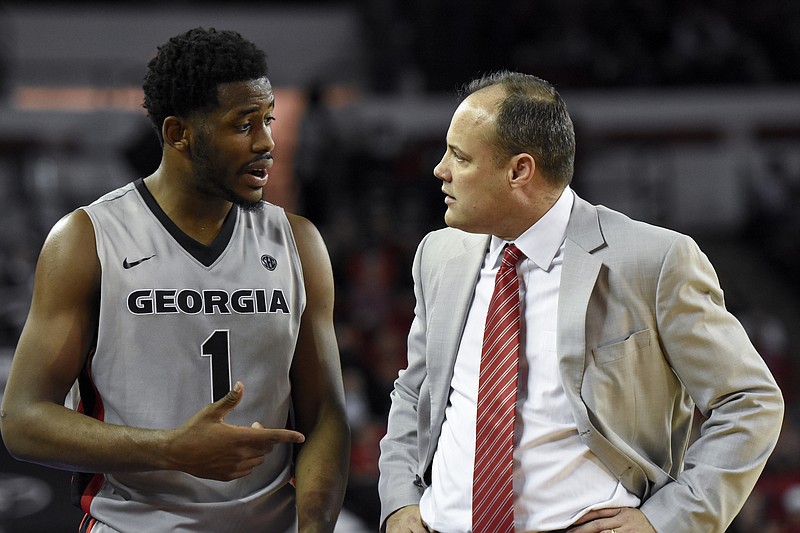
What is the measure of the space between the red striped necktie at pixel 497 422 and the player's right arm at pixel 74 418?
0.43m

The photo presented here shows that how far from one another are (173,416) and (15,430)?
0.36 metres

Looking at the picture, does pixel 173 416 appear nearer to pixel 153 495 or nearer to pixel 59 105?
pixel 153 495

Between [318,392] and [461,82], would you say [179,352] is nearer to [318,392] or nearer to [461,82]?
[318,392]

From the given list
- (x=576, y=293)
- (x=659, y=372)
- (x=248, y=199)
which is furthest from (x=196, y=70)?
(x=659, y=372)

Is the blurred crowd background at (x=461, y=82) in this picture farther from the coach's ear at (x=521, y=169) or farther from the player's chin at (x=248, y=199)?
the coach's ear at (x=521, y=169)

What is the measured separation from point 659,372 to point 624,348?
103 millimetres

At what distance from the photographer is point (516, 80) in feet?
8.34

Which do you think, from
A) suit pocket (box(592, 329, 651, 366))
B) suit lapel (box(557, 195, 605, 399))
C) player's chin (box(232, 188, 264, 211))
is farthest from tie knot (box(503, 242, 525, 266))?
player's chin (box(232, 188, 264, 211))

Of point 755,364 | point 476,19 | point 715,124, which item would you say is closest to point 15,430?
point 755,364

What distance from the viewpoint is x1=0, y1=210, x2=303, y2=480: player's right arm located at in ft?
7.66

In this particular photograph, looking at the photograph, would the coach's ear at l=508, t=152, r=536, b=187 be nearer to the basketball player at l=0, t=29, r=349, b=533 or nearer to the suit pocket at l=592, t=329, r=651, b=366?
A: the suit pocket at l=592, t=329, r=651, b=366

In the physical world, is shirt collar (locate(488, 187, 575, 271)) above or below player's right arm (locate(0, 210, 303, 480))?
above

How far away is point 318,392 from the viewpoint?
→ 2719mm

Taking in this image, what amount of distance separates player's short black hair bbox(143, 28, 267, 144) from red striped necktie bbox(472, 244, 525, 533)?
847mm
